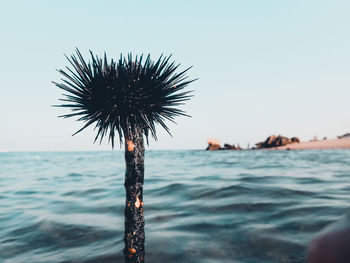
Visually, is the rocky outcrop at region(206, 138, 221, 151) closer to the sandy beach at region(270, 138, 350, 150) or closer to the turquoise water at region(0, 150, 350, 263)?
the sandy beach at region(270, 138, 350, 150)

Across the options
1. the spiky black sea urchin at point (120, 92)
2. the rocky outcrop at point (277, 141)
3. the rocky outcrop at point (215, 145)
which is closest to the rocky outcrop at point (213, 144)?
the rocky outcrop at point (215, 145)

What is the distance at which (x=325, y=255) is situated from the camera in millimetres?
662

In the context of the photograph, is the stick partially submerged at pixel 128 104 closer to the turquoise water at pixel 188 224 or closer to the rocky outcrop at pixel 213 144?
the turquoise water at pixel 188 224

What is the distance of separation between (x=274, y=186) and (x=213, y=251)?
5.79 metres

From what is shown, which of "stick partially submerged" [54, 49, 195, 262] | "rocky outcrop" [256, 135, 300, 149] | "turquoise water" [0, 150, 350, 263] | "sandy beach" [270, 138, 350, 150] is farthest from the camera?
"rocky outcrop" [256, 135, 300, 149]

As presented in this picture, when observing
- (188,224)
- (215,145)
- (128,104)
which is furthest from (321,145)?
(128,104)

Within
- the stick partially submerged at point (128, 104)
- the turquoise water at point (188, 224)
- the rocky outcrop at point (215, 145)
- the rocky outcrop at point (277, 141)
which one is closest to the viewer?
the stick partially submerged at point (128, 104)

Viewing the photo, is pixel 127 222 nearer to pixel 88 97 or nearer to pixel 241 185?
pixel 88 97

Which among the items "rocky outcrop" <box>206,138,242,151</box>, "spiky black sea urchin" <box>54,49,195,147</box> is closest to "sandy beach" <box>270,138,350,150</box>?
"rocky outcrop" <box>206,138,242,151</box>

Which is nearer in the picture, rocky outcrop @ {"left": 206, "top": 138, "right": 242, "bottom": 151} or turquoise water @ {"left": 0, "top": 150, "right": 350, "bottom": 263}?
turquoise water @ {"left": 0, "top": 150, "right": 350, "bottom": 263}

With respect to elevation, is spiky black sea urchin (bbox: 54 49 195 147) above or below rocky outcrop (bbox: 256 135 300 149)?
below

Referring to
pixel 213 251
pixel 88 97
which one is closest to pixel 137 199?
pixel 88 97

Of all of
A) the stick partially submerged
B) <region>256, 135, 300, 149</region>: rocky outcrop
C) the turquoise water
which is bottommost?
the turquoise water

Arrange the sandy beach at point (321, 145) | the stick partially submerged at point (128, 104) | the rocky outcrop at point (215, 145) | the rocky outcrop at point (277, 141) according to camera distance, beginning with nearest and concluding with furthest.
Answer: the stick partially submerged at point (128, 104), the sandy beach at point (321, 145), the rocky outcrop at point (277, 141), the rocky outcrop at point (215, 145)
